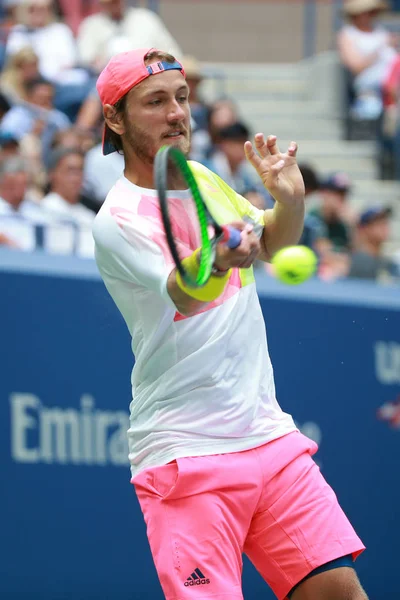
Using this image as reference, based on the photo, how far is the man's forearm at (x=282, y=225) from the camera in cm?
371

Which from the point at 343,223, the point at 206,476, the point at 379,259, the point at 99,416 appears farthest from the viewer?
the point at 343,223

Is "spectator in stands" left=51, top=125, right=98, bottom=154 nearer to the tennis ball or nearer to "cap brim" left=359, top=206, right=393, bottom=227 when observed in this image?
"cap brim" left=359, top=206, right=393, bottom=227

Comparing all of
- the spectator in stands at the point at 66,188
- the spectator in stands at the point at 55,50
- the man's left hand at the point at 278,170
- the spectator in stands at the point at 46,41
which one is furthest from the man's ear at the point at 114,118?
the spectator in stands at the point at 46,41

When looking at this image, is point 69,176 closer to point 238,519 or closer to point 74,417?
point 74,417

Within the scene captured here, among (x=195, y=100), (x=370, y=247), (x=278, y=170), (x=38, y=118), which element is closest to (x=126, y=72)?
(x=278, y=170)

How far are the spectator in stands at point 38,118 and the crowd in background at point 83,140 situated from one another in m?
0.01

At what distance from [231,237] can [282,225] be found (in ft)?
Answer: 2.49

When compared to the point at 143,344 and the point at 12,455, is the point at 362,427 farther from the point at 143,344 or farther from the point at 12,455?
the point at 143,344

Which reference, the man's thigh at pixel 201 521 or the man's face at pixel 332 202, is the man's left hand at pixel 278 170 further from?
the man's face at pixel 332 202

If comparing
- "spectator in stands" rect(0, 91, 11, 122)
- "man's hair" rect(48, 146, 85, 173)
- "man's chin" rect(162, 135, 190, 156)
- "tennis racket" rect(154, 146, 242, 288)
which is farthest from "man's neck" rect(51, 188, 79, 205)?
"tennis racket" rect(154, 146, 242, 288)

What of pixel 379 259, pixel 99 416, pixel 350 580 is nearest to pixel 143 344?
pixel 350 580

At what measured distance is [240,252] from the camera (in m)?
3.00

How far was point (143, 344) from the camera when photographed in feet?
11.7

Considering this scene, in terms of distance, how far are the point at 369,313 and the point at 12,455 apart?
1.79 metres
